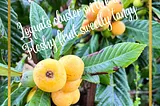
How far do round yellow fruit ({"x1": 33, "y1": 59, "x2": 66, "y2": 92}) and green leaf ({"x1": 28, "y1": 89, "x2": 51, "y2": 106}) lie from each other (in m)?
0.03

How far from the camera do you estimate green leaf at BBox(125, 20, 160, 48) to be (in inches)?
33.5

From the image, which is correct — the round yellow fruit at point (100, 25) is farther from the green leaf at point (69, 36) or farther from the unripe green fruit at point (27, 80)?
the unripe green fruit at point (27, 80)

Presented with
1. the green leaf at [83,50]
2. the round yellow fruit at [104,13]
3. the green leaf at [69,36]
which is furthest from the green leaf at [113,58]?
the green leaf at [83,50]

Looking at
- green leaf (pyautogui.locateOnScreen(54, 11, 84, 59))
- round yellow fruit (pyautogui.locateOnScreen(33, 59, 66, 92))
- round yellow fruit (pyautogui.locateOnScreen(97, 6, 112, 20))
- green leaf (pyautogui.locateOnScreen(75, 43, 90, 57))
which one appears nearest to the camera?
Result: round yellow fruit (pyautogui.locateOnScreen(33, 59, 66, 92))

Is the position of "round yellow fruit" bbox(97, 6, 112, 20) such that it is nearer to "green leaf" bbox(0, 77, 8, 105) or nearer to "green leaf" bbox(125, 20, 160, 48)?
"green leaf" bbox(125, 20, 160, 48)

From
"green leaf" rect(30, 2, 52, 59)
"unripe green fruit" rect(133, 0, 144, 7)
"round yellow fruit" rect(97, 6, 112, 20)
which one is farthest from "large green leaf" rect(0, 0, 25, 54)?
"unripe green fruit" rect(133, 0, 144, 7)

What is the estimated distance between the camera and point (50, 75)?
554 millimetres

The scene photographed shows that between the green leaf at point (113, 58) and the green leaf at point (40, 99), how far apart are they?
0.28 ft

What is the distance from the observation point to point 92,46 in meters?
0.86

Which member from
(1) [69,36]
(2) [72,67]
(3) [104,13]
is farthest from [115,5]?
(2) [72,67]

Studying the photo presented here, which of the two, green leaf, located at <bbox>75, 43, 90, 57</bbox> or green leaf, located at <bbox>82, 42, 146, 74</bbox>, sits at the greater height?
green leaf, located at <bbox>82, 42, 146, 74</bbox>

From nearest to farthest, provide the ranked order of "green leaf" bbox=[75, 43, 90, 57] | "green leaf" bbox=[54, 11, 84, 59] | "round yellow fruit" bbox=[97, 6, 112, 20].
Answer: "green leaf" bbox=[54, 11, 84, 59] < "round yellow fruit" bbox=[97, 6, 112, 20] < "green leaf" bbox=[75, 43, 90, 57]

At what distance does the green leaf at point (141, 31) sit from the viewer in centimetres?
85

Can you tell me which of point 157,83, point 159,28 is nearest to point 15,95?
point 159,28
